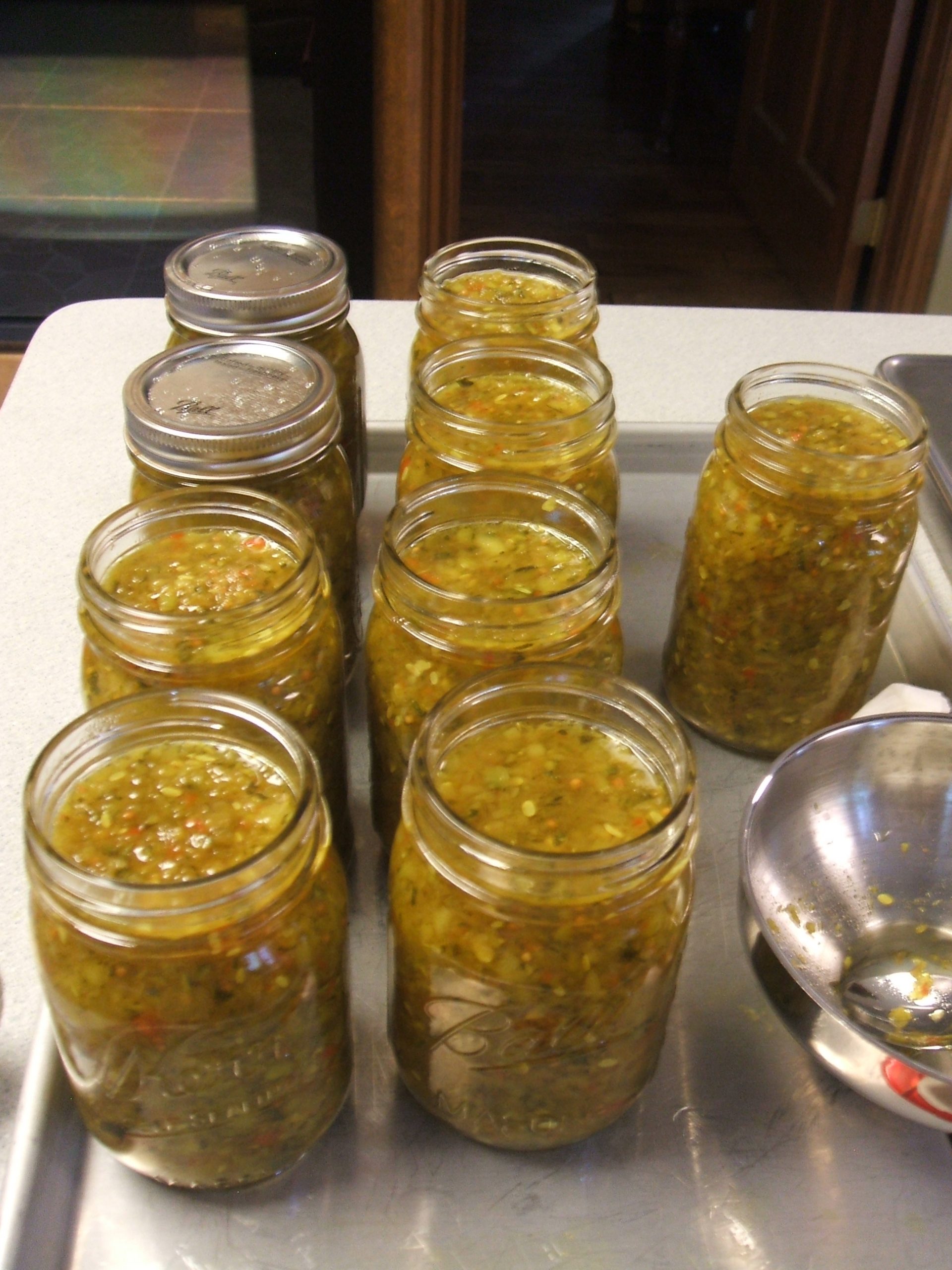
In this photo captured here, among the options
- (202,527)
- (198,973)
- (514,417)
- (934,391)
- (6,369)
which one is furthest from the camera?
(6,369)

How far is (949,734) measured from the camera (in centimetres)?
85

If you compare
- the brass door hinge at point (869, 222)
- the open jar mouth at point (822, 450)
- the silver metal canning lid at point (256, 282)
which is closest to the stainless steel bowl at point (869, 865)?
the open jar mouth at point (822, 450)

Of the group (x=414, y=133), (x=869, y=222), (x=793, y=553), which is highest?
(x=793, y=553)

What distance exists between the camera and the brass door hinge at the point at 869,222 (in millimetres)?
2836

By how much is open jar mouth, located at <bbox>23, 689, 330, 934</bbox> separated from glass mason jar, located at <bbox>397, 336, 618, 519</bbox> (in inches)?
10.3

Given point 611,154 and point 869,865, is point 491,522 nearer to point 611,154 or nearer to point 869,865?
point 869,865

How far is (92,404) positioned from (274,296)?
1.47 feet

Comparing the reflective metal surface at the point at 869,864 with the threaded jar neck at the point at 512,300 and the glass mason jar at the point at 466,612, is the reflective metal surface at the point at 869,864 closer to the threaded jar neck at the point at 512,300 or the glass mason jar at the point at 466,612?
the glass mason jar at the point at 466,612

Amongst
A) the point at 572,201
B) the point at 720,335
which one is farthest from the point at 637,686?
the point at 572,201

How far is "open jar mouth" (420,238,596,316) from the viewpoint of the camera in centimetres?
108

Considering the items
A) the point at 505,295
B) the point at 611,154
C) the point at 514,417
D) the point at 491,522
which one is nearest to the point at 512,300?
the point at 505,295

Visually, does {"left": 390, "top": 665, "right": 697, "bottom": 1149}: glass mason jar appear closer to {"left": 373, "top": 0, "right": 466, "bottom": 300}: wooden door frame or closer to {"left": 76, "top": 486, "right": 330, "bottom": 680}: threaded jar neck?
{"left": 76, "top": 486, "right": 330, "bottom": 680}: threaded jar neck

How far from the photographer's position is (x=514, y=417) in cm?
91

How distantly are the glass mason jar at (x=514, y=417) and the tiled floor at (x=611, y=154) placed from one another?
238cm
